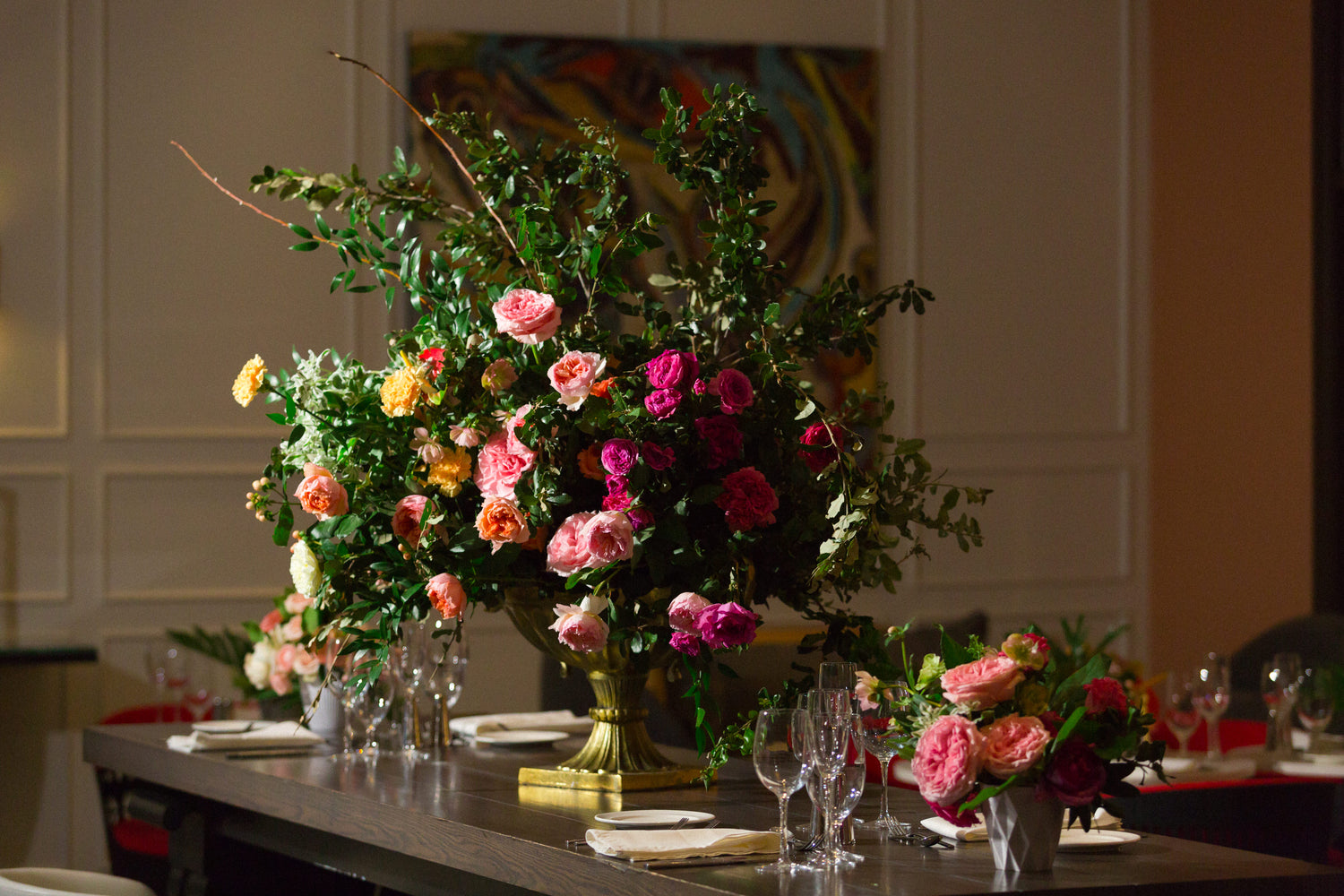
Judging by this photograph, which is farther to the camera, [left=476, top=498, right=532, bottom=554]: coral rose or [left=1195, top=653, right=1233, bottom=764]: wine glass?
[left=1195, top=653, right=1233, bottom=764]: wine glass

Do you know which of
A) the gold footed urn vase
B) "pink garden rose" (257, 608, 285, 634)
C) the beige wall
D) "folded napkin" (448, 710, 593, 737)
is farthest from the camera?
the beige wall

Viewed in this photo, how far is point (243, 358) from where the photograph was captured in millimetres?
5648

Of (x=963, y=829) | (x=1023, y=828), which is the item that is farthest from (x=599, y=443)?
(x=1023, y=828)

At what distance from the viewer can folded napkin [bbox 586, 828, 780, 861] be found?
5.99 ft

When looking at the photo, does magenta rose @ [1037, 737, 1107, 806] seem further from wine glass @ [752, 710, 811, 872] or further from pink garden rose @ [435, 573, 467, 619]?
pink garden rose @ [435, 573, 467, 619]

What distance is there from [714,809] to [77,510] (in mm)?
3797

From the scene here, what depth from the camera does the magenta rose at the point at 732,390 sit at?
2.17 metres

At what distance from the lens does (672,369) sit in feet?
7.00

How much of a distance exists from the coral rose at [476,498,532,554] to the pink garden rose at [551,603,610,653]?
115 mm

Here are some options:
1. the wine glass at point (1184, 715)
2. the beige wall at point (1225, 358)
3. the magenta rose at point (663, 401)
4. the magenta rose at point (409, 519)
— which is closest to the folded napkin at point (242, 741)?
the magenta rose at point (409, 519)

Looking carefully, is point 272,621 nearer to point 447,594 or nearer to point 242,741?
point 242,741

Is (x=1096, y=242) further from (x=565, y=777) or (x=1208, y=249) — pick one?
(x=565, y=777)

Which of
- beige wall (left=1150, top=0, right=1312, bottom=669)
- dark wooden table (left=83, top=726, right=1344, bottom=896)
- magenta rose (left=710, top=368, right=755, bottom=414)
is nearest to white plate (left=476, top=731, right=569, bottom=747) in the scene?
dark wooden table (left=83, top=726, right=1344, bottom=896)

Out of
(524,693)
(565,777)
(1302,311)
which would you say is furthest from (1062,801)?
(1302,311)
